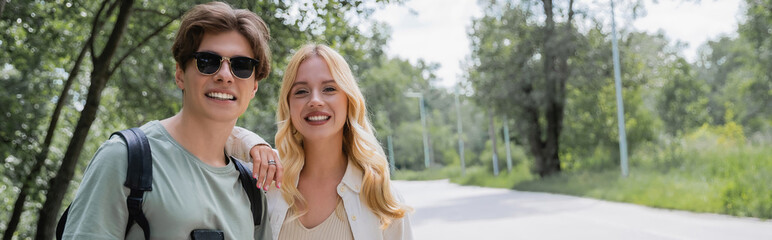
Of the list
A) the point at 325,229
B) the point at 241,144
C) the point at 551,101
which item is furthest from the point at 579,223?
the point at 551,101

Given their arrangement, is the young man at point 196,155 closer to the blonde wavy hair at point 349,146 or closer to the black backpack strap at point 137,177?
the black backpack strap at point 137,177

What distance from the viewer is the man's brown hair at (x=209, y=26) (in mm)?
2119

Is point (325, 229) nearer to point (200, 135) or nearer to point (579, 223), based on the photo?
point (200, 135)

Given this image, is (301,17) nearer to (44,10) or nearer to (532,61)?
(44,10)

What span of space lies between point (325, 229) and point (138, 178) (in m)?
1.19

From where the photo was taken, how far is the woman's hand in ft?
7.87

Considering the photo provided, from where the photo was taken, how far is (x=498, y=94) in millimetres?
28484

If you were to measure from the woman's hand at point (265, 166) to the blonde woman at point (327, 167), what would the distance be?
0.75 feet

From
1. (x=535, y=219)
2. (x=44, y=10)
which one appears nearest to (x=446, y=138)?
(x=535, y=219)

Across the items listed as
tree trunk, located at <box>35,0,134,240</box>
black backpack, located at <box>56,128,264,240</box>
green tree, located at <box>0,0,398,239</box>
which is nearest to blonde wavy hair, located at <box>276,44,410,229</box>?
black backpack, located at <box>56,128,264,240</box>

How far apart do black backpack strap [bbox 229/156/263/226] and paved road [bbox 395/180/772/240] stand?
853 centimetres

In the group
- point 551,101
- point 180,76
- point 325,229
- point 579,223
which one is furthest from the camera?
point 551,101

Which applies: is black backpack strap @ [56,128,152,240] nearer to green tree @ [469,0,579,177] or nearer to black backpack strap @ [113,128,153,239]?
black backpack strap @ [113,128,153,239]

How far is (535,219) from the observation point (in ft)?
43.6
